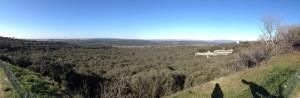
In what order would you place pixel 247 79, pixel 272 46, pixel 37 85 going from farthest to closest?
pixel 272 46 → pixel 247 79 → pixel 37 85

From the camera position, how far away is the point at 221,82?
16609 mm

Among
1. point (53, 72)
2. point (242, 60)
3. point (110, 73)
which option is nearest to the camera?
point (53, 72)

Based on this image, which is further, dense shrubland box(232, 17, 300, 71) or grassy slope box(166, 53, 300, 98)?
dense shrubland box(232, 17, 300, 71)

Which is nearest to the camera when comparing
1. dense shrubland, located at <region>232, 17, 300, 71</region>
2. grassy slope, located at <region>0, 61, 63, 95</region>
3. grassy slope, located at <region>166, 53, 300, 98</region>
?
grassy slope, located at <region>0, 61, 63, 95</region>

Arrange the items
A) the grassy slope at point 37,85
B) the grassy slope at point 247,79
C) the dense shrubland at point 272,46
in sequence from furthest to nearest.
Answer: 1. the dense shrubland at point 272,46
2. the grassy slope at point 247,79
3. the grassy slope at point 37,85

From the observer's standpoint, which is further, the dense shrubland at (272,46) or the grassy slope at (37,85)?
the dense shrubland at (272,46)

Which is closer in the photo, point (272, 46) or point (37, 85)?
point (37, 85)

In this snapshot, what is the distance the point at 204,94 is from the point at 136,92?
9810 millimetres

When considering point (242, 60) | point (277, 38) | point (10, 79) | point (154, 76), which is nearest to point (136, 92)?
point (154, 76)

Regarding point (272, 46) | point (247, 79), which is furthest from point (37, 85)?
point (272, 46)

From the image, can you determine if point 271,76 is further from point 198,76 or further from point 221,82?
point 198,76

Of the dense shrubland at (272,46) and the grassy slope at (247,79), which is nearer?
the grassy slope at (247,79)

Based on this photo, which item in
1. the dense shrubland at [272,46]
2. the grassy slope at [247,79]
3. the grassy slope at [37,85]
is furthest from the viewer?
the dense shrubland at [272,46]

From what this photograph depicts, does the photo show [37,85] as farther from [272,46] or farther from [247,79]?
[272,46]
